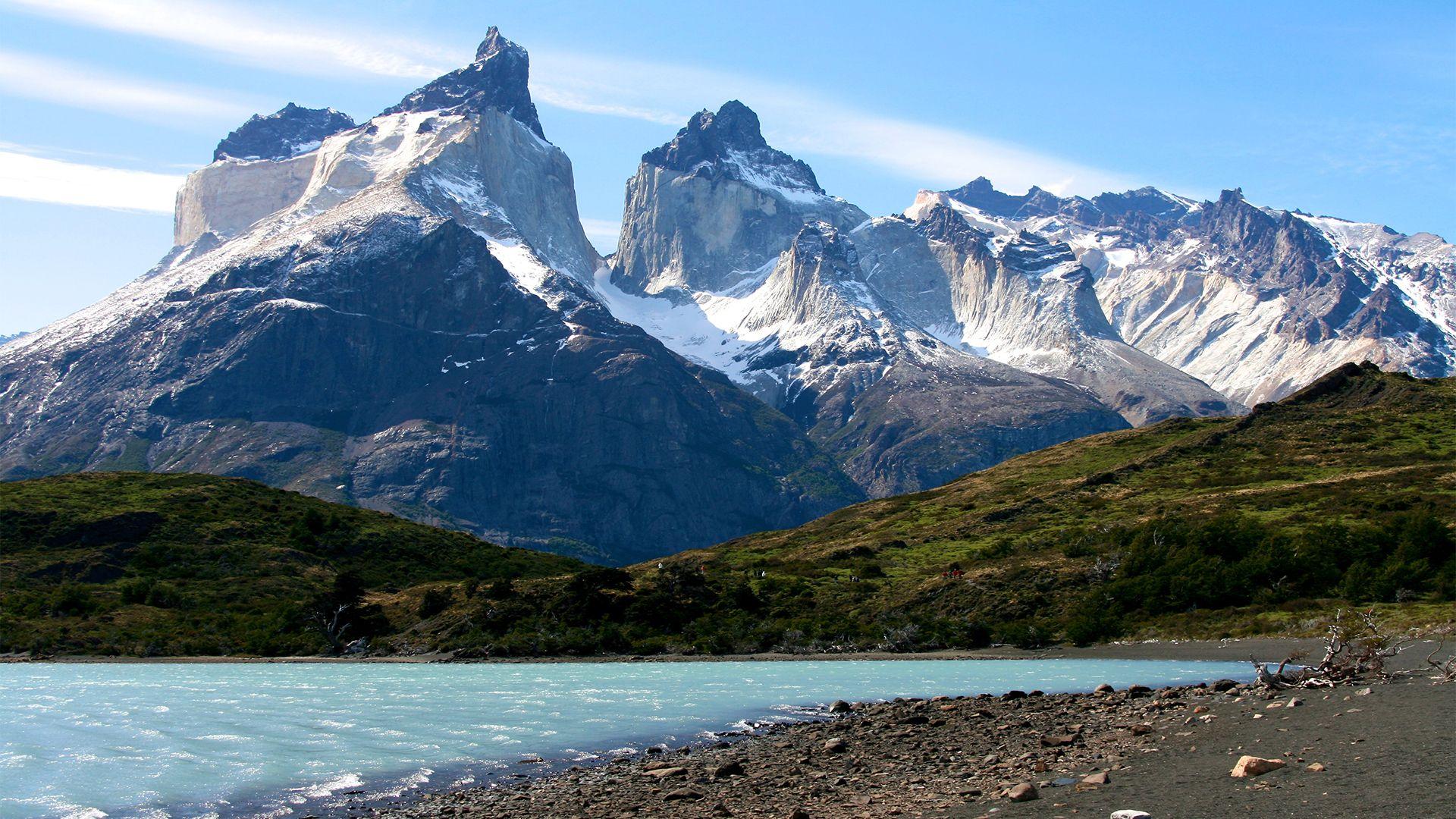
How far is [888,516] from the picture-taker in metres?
148

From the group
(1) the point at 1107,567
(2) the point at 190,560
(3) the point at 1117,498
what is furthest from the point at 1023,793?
(2) the point at 190,560

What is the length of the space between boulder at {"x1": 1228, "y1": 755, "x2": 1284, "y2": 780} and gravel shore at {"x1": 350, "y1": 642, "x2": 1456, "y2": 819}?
9.3 inches

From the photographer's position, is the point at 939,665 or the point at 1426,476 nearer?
the point at 939,665

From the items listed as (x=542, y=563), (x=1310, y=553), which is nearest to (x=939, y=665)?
(x=1310, y=553)

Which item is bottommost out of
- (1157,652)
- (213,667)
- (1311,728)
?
(213,667)

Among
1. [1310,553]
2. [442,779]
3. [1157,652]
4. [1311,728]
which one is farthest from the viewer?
[1310,553]

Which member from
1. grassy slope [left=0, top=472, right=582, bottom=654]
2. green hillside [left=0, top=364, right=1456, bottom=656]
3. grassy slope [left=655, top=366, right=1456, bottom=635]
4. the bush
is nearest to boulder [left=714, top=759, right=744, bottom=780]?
green hillside [left=0, top=364, right=1456, bottom=656]

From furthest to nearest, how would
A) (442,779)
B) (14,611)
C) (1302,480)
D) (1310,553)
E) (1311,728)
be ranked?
(1302,480) < (14,611) < (1310,553) < (442,779) < (1311,728)

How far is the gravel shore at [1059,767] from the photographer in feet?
78.3

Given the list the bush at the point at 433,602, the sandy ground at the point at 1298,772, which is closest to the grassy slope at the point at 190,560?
the bush at the point at 433,602

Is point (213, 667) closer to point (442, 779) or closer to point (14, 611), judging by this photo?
point (14, 611)

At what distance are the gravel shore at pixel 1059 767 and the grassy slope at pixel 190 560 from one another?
69.9m

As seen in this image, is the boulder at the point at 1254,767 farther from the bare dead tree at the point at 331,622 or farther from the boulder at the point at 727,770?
the bare dead tree at the point at 331,622

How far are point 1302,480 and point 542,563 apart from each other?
3241 inches
